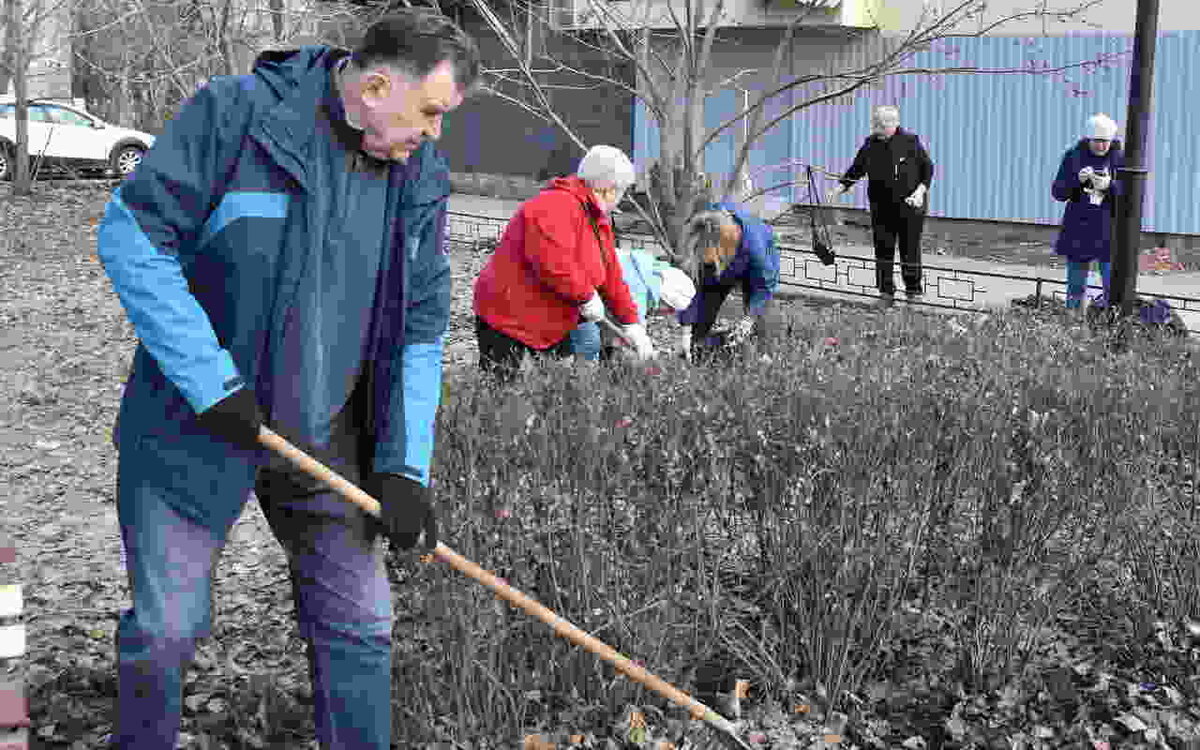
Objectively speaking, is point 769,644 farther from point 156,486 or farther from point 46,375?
point 46,375

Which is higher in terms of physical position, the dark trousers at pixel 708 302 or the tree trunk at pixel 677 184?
the tree trunk at pixel 677 184

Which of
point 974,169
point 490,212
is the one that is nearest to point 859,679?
point 974,169

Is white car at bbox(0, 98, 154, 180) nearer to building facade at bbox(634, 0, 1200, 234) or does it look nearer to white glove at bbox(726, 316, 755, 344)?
building facade at bbox(634, 0, 1200, 234)

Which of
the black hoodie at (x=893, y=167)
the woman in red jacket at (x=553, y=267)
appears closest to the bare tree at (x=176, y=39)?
the woman in red jacket at (x=553, y=267)

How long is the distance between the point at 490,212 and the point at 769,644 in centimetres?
1841

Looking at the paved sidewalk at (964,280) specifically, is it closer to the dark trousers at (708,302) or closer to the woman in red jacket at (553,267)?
the dark trousers at (708,302)

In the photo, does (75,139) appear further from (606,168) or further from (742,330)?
(606,168)

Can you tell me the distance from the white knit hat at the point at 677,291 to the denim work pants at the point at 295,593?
5087mm

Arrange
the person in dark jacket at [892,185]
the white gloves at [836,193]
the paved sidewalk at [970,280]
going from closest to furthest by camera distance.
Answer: the white gloves at [836,193] < the person in dark jacket at [892,185] < the paved sidewalk at [970,280]

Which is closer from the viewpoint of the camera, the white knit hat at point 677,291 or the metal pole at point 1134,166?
the white knit hat at point 677,291

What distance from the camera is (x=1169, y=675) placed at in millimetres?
4250

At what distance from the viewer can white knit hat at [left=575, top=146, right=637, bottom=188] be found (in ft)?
22.8

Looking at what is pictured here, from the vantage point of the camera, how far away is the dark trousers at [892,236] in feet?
44.0

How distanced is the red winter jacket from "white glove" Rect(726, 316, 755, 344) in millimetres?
698
